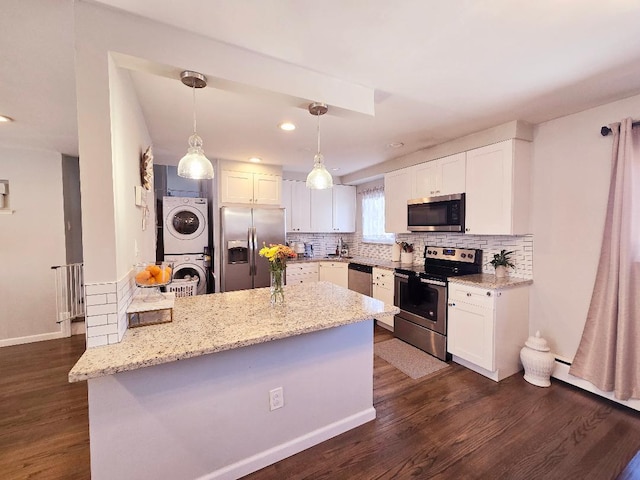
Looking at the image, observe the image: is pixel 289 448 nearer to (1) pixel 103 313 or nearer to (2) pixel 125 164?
(1) pixel 103 313

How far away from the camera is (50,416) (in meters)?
2.18

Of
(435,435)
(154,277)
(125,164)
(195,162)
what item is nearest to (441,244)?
(435,435)

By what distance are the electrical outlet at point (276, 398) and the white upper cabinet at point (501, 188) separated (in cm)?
246

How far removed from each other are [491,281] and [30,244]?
211 inches

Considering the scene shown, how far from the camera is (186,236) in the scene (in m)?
4.21

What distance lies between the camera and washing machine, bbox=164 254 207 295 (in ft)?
13.6

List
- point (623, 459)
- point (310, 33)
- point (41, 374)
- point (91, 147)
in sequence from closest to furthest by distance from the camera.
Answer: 1. point (91, 147)
2. point (310, 33)
3. point (623, 459)
4. point (41, 374)

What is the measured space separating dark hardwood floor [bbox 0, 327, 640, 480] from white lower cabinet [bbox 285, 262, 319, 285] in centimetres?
218

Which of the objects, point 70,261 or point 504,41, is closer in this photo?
point 504,41

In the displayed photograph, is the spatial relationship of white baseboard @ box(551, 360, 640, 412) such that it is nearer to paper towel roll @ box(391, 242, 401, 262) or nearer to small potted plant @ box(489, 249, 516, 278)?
small potted plant @ box(489, 249, 516, 278)

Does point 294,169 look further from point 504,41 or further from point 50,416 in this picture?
point 50,416

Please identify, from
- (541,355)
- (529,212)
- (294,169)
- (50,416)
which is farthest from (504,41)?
(50,416)

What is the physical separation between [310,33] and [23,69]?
181 cm

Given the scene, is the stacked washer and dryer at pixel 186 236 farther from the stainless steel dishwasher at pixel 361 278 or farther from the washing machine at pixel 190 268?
the stainless steel dishwasher at pixel 361 278
